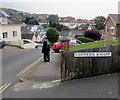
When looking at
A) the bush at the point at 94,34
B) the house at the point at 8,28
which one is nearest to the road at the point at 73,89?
the house at the point at 8,28

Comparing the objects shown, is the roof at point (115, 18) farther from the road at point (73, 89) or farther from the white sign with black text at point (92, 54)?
the road at point (73, 89)

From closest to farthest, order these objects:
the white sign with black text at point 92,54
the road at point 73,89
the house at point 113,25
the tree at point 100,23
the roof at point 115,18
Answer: the road at point 73,89 < the white sign with black text at point 92,54 < the house at point 113,25 < the roof at point 115,18 < the tree at point 100,23

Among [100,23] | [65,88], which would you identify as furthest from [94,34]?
[100,23]

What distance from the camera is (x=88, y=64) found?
6.82 m

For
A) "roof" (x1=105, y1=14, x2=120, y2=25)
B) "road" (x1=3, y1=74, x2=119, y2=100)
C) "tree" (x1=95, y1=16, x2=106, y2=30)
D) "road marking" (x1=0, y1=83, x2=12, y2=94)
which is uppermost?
"tree" (x1=95, y1=16, x2=106, y2=30)

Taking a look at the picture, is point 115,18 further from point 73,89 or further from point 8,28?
point 73,89

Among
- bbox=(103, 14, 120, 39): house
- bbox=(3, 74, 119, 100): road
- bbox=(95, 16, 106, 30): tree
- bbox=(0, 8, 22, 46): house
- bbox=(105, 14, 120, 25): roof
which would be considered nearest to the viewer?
bbox=(3, 74, 119, 100): road

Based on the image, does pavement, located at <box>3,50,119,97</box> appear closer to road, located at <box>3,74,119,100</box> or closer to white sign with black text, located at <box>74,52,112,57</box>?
road, located at <box>3,74,119,100</box>

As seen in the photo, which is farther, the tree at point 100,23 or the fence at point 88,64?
the tree at point 100,23

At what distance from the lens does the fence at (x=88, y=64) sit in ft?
21.9

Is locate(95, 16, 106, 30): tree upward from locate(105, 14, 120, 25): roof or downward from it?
upward

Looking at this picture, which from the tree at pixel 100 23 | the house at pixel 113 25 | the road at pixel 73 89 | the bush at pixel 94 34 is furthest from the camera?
the tree at pixel 100 23

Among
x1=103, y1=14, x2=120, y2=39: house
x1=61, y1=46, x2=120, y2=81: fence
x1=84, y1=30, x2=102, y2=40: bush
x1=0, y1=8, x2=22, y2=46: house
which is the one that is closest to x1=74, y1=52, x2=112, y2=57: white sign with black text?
x1=61, y1=46, x2=120, y2=81: fence

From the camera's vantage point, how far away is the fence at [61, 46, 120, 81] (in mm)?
6684
